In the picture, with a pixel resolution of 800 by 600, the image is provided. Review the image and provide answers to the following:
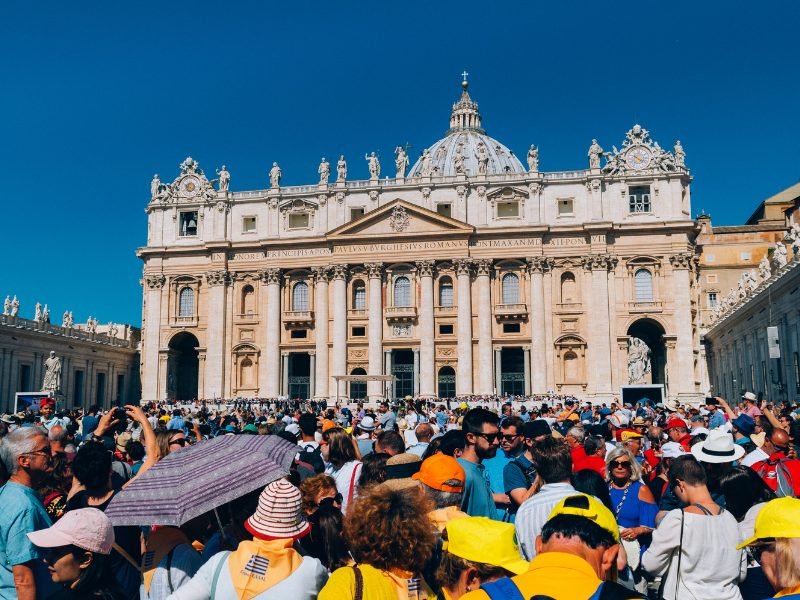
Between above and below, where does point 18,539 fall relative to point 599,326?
below

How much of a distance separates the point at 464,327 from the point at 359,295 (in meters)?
8.48

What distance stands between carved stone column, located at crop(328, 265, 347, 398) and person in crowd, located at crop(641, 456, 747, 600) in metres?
47.0

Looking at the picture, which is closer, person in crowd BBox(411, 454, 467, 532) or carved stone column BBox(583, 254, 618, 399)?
person in crowd BBox(411, 454, 467, 532)

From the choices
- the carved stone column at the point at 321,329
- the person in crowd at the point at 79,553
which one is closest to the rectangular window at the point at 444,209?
the carved stone column at the point at 321,329

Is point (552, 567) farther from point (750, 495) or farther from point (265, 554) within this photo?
point (750, 495)

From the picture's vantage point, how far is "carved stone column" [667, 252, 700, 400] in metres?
48.4

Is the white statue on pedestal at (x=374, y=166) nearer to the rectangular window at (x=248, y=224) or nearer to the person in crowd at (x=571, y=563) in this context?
the rectangular window at (x=248, y=224)

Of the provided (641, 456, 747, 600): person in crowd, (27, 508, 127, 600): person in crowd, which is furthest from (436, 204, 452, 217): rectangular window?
(27, 508, 127, 600): person in crowd

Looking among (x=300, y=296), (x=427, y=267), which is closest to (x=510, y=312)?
(x=427, y=267)

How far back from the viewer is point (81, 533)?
418 cm

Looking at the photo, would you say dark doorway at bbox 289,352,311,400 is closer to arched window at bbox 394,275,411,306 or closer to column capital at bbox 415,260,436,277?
arched window at bbox 394,275,411,306

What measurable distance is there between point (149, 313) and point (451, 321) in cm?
2364

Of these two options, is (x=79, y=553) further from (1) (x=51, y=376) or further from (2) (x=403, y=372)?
(2) (x=403, y=372)

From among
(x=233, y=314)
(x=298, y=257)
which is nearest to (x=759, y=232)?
(x=298, y=257)
